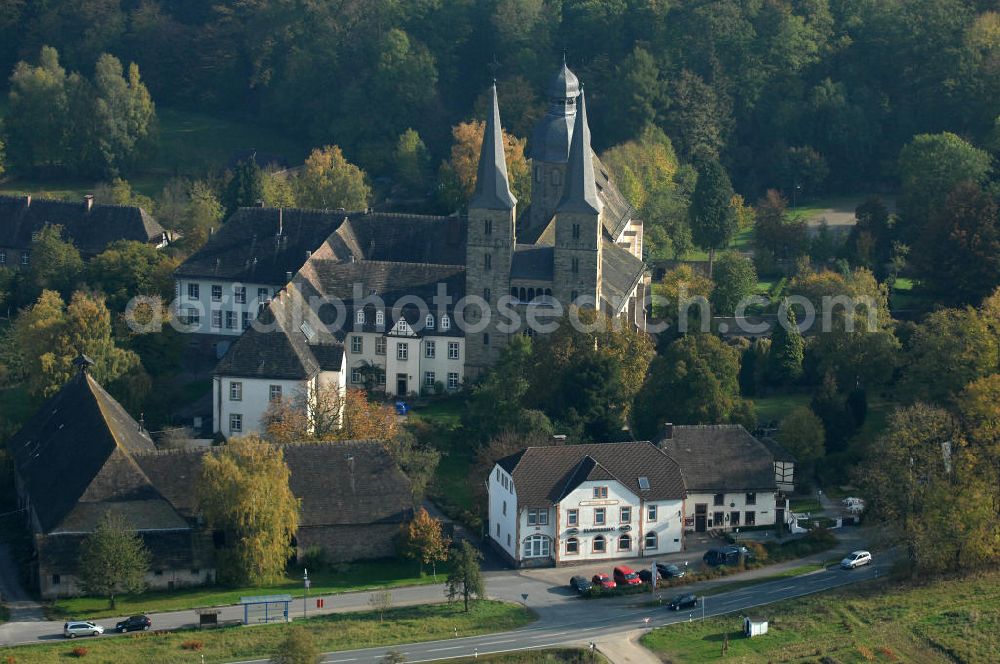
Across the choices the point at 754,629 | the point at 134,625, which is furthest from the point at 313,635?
the point at 754,629

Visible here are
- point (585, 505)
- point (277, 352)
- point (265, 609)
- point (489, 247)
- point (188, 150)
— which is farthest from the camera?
point (188, 150)

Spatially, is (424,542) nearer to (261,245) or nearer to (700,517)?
(700,517)

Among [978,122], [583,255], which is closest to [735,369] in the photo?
[583,255]

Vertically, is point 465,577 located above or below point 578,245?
below

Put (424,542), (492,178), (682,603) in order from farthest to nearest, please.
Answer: (492,178), (424,542), (682,603)

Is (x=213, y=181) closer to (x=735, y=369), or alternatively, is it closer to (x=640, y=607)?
(x=735, y=369)

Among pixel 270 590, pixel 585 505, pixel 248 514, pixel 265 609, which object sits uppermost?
pixel 585 505

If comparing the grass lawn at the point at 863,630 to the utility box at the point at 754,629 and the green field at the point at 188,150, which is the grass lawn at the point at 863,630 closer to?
the utility box at the point at 754,629

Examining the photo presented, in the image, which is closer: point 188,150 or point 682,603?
point 682,603
